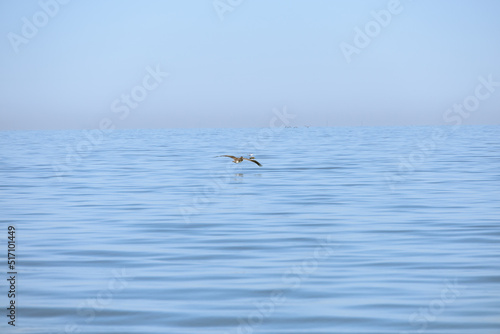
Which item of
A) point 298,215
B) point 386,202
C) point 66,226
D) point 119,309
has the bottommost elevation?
point 119,309

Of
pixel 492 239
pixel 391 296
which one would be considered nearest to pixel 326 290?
pixel 391 296

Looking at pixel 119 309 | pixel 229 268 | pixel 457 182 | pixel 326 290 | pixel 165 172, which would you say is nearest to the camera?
pixel 119 309

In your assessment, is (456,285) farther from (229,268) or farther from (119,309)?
(119,309)

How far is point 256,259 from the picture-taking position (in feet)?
50.8

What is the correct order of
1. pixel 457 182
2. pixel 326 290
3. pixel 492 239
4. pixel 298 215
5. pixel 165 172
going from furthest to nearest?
1. pixel 165 172
2. pixel 457 182
3. pixel 298 215
4. pixel 492 239
5. pixel 326 290

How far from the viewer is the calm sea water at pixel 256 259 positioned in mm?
11281

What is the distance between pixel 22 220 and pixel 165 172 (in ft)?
63.5

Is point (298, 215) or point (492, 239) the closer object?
point (492, 239)

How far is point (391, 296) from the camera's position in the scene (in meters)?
12.2

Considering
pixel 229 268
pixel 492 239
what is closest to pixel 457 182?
pixel 492 239

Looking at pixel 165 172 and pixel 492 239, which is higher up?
pixel 165 172

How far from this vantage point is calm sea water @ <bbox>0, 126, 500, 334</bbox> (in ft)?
37.0

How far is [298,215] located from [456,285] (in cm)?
936

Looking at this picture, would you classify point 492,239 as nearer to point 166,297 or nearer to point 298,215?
point 298,215
